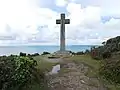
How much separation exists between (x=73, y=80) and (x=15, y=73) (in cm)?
332

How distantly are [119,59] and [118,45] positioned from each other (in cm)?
372

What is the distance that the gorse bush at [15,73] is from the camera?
14734 mm

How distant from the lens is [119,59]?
746 inches

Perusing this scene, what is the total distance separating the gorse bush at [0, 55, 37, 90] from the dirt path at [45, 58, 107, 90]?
1333mm

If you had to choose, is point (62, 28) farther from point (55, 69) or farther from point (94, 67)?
point (55, 69)

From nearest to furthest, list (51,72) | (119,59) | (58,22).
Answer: (51,72)
(119,59)
(58,22)

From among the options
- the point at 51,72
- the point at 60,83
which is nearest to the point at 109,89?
the point at 60,83

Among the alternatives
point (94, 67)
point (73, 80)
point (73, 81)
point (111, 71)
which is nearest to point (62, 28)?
point (94, 67)

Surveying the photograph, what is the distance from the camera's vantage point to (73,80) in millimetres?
16219

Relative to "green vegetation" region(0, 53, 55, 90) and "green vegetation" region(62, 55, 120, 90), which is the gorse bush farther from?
"green vegetation" region(62, 55, 120, 90)

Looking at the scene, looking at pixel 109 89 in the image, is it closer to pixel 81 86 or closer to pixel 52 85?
pixel 81 86

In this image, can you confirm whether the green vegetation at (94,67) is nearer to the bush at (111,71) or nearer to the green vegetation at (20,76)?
the bush at (111,71)

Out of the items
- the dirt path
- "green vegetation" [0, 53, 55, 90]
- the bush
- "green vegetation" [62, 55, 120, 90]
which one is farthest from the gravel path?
the bush

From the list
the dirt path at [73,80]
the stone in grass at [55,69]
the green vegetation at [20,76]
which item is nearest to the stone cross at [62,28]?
the stone in grass at [55,69]
